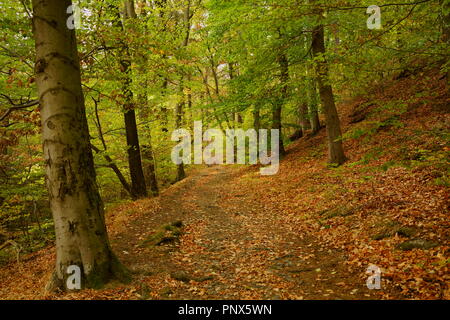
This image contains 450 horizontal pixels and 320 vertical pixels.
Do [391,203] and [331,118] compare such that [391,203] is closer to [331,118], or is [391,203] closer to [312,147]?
[331,118]

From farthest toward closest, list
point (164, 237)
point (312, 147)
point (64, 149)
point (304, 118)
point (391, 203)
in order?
point (304, 118) → point (312, 147) → point (164, 237) → point (391, 203) → point (64, 149)

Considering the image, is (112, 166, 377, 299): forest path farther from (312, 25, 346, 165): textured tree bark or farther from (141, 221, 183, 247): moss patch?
(312, 25, 346, 165): textured tree bark

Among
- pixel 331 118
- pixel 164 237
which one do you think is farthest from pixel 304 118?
pixel 164 237

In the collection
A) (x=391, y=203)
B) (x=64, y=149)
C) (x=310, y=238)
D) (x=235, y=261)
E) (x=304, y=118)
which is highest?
(x=304, y=118)

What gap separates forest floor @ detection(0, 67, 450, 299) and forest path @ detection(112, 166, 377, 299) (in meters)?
0.02

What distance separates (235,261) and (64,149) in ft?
14.5

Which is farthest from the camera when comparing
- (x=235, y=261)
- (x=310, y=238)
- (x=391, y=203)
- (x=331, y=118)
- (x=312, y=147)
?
(x=312, y=147)

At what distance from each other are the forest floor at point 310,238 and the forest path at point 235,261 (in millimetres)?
24

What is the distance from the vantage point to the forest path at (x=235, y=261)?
528 centimetres

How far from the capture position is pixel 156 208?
38.4ft

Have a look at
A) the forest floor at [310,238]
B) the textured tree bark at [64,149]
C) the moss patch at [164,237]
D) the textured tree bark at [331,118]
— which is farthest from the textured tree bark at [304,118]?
the textured tree bark at [64,149]

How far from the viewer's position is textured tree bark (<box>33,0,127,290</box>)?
4895mm

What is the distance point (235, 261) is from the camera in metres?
6.85
